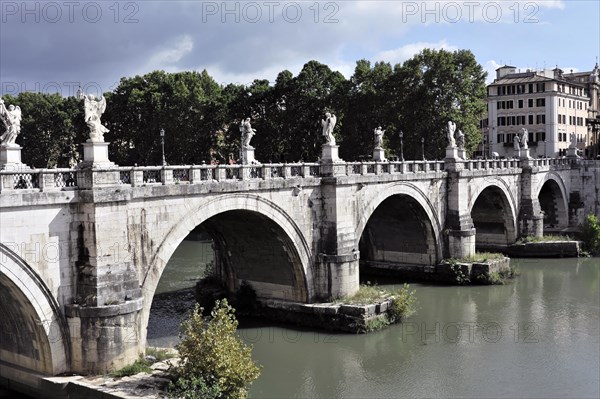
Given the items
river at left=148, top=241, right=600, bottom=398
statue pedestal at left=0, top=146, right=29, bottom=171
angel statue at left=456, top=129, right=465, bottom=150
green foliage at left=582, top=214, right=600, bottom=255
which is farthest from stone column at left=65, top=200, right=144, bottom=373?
green foliage at left=582, top=214, right=600, bottom=255

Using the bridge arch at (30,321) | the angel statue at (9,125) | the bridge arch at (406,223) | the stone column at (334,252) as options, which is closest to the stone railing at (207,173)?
the stone column at (334,252)

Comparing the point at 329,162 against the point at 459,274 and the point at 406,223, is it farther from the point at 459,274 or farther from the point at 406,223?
the point at 459,274

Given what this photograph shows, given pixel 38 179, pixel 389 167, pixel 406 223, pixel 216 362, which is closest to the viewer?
pixel 216 362

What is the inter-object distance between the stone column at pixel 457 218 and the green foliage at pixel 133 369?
20.2 m

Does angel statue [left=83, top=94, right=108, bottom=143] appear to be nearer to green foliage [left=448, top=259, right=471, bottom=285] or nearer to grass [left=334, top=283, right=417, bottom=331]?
grass [left=334, top=283, right=417, bottom=331]

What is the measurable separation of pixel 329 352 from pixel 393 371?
2.47 meters

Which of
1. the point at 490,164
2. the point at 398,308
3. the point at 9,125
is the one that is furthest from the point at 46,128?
Answer: the point at 9,125

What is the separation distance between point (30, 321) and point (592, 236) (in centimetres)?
3387

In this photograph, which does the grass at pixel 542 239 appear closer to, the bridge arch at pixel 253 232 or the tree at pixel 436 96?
the tree at pixel 436 96

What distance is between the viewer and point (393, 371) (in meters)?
21.3

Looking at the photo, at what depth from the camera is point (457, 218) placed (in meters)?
34.6

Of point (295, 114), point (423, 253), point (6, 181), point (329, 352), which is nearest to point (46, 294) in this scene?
point (6, 181)

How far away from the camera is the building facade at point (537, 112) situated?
2501 inches

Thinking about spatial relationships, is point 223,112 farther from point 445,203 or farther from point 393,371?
point 393,371
